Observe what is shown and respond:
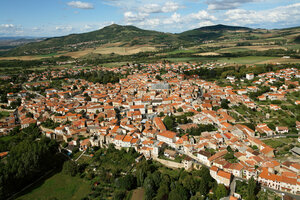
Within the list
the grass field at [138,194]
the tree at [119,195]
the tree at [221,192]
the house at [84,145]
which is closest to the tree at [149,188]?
the grass field at [138,194]

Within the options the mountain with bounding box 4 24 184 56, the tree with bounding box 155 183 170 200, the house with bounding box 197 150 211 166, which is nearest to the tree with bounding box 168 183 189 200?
the tree with bounding box 155 183 170 200

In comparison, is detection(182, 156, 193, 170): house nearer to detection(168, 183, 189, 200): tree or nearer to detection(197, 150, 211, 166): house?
detection(197, 150, 211, 166): house

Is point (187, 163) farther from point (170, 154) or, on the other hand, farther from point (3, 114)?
point (3, 114)

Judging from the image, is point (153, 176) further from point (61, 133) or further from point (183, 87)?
point (183, 87)

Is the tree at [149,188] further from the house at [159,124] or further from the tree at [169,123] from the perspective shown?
the tree at [169,123]

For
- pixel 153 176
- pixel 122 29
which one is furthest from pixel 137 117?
pixel 122 29
